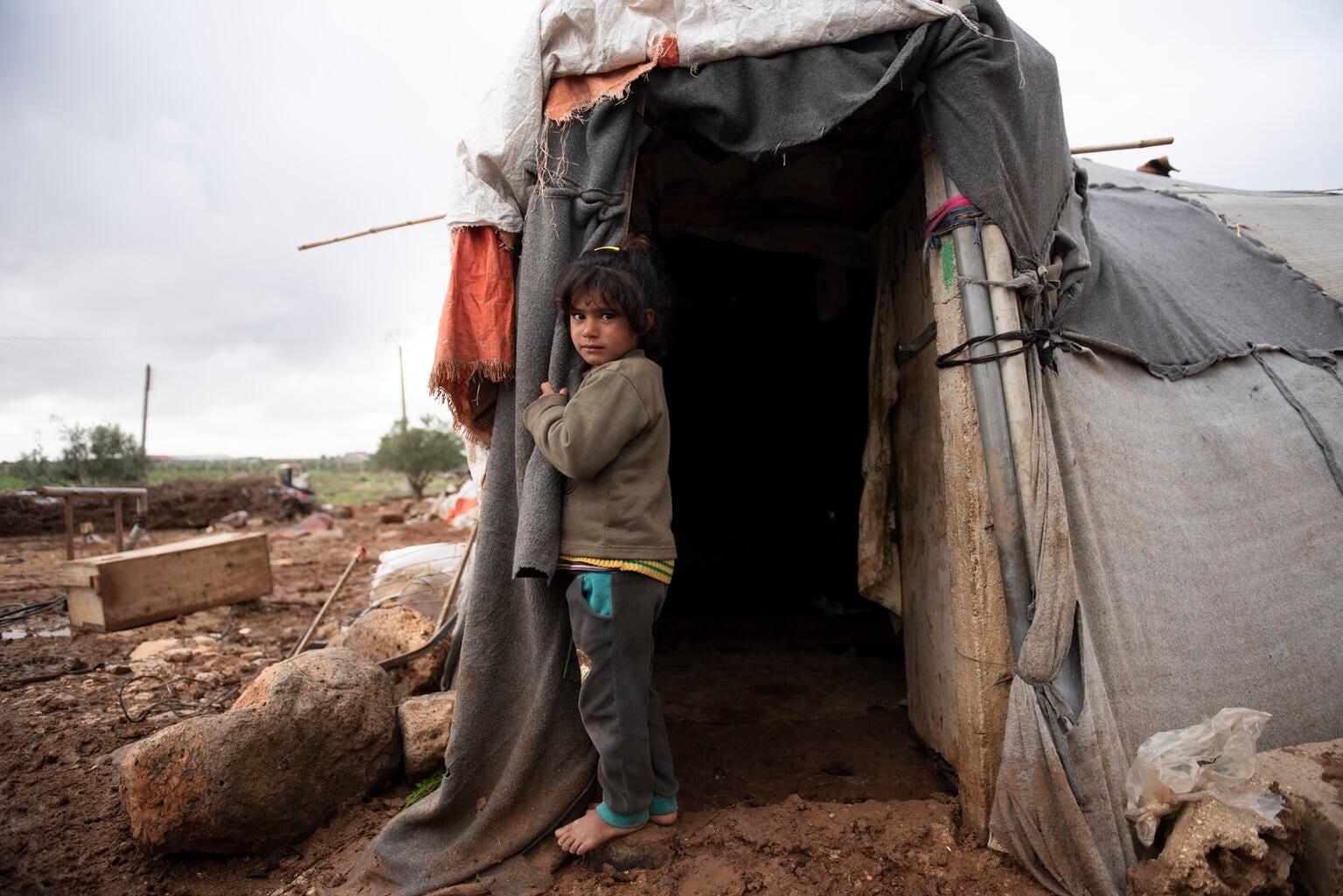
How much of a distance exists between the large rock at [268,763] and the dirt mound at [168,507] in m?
11.5

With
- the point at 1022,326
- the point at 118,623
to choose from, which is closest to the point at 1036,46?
the point at 1022,326

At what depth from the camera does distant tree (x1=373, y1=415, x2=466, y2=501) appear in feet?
67.5

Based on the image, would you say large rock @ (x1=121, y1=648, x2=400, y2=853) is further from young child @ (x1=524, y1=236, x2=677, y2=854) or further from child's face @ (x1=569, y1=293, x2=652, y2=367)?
child's face @ (x1=569, y1=293, x2=652, y2=367)

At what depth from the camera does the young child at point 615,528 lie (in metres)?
2.04

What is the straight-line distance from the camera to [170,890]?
2086 millimetres

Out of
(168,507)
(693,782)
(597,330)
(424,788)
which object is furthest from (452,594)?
(168,507)

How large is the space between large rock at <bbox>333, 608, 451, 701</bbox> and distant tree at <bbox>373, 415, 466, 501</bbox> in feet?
57.1

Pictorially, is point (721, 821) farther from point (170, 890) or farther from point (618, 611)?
point (170, 890)

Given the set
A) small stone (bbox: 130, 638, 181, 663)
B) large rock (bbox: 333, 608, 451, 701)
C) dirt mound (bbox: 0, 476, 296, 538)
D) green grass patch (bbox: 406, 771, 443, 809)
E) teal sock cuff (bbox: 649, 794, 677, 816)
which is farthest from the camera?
dirt mound (bbox: 0, 476, 296, 538)

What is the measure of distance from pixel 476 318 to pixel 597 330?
0.56 metres

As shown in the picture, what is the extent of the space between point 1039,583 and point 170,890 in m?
2.80

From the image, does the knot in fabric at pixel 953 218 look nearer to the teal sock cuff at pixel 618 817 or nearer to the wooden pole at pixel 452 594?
the teal sock cuff at pixel 618 817

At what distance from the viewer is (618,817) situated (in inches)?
84.0

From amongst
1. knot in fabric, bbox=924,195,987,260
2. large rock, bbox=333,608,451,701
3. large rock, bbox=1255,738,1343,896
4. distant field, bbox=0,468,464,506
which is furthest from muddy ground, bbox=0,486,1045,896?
distant field, bbox=0,468,464,506
